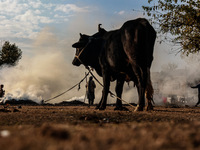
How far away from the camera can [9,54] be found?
169 feet

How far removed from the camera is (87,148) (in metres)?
2.55

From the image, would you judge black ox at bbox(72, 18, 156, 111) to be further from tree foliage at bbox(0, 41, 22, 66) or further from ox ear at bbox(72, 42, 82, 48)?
tree foliage at bbox(0, 41, 22, 66)

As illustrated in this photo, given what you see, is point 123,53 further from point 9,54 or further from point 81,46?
point 9,54

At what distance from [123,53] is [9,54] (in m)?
43.9

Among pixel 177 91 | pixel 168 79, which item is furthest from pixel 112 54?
pixel 168 79

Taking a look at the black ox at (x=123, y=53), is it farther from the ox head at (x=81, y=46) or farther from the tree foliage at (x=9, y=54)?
the tree foliage at (x=9, y=54)

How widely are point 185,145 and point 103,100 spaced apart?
8.97 meters

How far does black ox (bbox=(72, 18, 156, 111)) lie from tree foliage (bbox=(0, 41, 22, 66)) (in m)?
40.1

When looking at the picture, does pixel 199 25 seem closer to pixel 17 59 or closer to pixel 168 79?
pixel 168 79

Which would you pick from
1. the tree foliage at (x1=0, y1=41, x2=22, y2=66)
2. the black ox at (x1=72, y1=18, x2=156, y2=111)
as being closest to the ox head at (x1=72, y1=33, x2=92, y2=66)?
the black ox at (x1=72, y1=18, x2=156, y2=111)

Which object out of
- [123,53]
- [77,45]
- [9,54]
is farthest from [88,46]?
[9,54]

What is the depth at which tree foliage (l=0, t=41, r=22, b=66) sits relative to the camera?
50.7 metres

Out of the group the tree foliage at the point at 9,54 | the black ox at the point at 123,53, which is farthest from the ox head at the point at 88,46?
the tree foliage at the point at 9,54

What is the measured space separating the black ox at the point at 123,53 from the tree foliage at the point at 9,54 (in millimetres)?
40074
